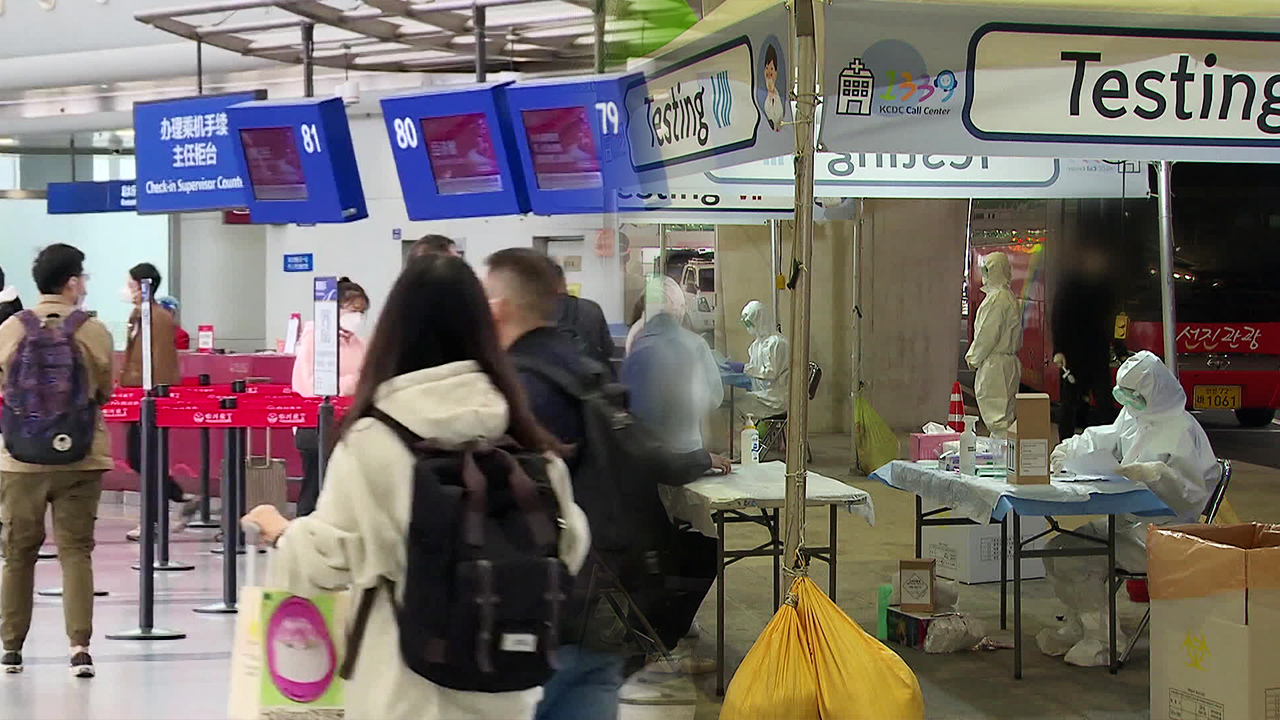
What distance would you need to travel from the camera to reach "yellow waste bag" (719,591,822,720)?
3932mm

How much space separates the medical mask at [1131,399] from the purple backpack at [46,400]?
410 cm

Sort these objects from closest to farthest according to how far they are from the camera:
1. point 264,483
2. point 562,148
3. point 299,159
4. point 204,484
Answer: point 562,148 → point 264,483 → point 299,159 → point 204,484

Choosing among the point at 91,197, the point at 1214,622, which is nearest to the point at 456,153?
the point at 1214,622

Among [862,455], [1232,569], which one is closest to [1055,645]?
[1232,569]

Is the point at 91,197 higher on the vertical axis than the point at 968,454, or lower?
higher

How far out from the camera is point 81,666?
5.66 m

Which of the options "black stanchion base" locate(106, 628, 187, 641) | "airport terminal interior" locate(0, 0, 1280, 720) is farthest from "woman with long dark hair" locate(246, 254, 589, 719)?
"black stanchion base" locate(106, 628, 187, 641)

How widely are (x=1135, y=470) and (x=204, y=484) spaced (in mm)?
5979

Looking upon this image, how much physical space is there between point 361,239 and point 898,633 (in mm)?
7963

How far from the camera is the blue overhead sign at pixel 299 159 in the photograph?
8.65 meters

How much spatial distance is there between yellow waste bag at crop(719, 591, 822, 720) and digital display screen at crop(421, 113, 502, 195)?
4.62m

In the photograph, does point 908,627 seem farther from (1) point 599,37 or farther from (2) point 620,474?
(1) point 599,37

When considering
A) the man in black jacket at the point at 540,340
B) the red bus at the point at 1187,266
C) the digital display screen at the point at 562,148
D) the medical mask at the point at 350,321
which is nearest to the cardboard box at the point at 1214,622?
the man in black jacket at the point at 540,340

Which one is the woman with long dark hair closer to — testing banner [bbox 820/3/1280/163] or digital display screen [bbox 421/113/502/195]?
testing banner [bbox 820/3/1280/163]
